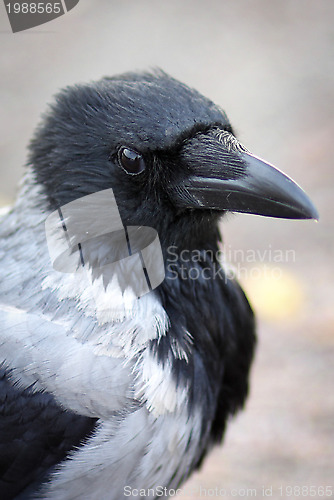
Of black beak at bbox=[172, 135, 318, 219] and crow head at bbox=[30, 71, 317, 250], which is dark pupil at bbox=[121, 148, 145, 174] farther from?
black beak at bbox=[172, 135, 318, 219]

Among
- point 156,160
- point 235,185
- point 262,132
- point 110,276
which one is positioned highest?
point 156,160

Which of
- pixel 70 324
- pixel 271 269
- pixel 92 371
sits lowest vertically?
pixel 271 269

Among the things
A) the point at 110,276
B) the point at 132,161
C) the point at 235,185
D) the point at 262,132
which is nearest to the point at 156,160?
the point at 132,161

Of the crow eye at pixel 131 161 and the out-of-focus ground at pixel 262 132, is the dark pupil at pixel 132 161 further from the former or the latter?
the out-of-focus ground at pixel 262 132

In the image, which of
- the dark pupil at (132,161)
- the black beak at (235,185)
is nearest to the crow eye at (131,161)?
the dark pupil at (132,161)

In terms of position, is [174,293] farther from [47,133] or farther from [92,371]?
[47,133]

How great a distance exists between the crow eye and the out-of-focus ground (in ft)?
→ 4.76

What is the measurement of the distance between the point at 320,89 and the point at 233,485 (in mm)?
4836

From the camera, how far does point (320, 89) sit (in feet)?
22.9

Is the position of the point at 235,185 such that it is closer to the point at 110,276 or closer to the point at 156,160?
the point at 156,160

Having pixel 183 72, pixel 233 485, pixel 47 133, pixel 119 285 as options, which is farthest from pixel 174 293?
pixel 183 72

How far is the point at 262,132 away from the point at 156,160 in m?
4.66

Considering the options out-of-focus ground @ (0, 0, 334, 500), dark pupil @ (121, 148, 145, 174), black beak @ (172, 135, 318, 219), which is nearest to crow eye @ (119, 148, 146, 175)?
dark pupil @ (121, 148, 145, 174)

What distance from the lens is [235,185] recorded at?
2061 millimetres
